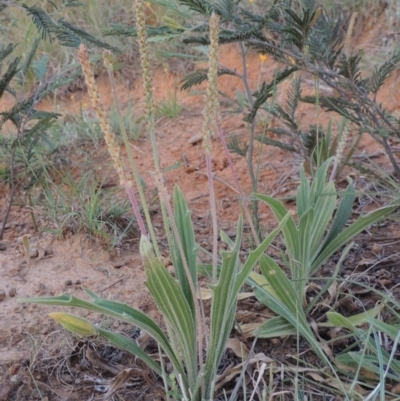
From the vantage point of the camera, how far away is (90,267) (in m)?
2.12

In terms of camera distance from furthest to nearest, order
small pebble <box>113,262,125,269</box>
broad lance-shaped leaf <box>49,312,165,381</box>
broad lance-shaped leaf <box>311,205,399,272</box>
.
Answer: small pebble <box>113,262,125,269</box>
broad lance-shaped leaf <box>311,205,399,272</box>
broad lance-shaped leaf <box>49,312,165,381</box>

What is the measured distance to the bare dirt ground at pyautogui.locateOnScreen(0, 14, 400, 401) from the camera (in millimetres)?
1612

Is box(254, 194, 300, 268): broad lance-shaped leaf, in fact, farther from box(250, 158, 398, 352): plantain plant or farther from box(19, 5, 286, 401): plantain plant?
box(19, 5, 286, 401): plantain plant

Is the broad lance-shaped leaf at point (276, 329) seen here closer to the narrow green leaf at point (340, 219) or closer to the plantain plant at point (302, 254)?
the plantain plant at point (302, 254)

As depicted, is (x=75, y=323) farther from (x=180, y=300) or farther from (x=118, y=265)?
(x=118, y=265)

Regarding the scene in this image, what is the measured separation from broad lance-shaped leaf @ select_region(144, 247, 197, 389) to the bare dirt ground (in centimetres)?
21

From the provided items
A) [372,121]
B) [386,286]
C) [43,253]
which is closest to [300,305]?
[386,286]

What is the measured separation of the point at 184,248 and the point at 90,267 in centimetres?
76

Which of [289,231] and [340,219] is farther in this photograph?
[340,219]

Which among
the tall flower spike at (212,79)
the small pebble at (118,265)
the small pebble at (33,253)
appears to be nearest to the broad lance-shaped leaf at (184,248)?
the tall flower spike at (212,79)

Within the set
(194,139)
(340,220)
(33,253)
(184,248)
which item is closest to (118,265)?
(33,253)

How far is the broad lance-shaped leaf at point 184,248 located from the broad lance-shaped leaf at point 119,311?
11 centimetres

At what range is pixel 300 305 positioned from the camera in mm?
1606

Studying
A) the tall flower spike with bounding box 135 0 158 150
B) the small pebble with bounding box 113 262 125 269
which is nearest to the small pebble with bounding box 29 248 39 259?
the small pebble with bounding box 113 262 125 269
